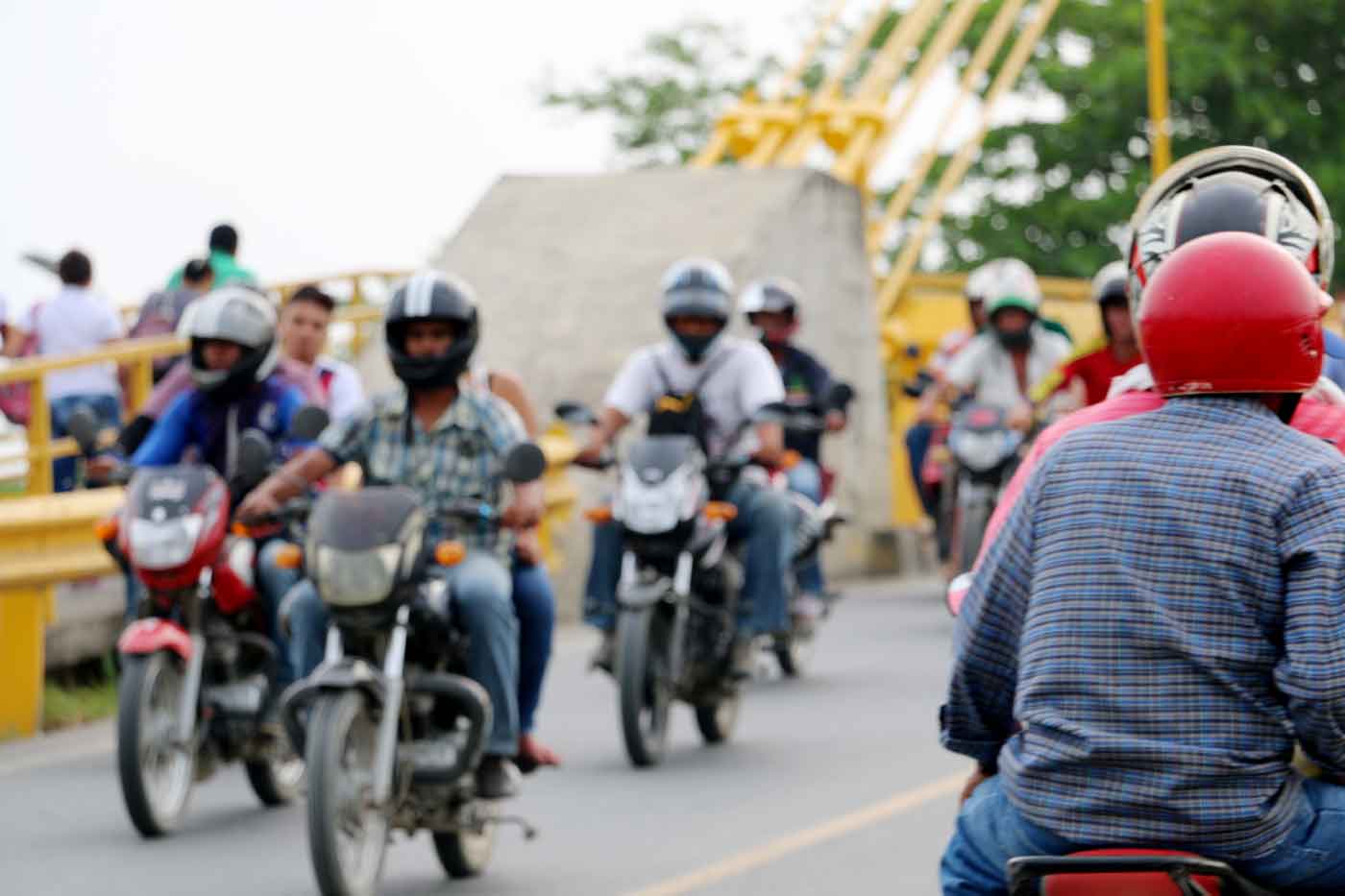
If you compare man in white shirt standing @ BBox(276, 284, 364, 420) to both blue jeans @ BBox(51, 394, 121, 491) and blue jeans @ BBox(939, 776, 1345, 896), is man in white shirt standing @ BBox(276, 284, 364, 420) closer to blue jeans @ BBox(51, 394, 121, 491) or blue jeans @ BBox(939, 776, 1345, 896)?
blue jeans @ BBox(51, 394, 121, 491)

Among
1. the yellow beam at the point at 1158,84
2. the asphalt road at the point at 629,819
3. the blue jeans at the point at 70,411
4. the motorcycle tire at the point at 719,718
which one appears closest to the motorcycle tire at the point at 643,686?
the asphalt road at the point at 629,819

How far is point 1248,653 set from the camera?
397 centimetres

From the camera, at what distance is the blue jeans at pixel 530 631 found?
8.35 m

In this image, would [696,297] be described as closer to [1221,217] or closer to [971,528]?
[971,528]

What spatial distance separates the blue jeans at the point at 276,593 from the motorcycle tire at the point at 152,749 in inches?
21.7

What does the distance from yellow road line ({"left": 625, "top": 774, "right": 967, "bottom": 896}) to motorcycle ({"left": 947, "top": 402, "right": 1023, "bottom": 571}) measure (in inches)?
158

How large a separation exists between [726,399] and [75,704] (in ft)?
10.1

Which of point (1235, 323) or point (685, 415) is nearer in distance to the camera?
point (1235, 323)

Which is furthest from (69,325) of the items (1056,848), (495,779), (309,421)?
(1056,848)

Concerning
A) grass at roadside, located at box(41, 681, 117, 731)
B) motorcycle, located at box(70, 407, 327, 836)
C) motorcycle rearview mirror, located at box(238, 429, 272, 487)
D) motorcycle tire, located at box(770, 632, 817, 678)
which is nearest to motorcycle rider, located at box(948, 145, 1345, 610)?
motorcycle rearview mirror, located at box(238, 429, 272, 487)

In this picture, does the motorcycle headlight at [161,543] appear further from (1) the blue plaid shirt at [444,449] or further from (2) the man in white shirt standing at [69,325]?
(2) the man in white shirt standing at [69,325]

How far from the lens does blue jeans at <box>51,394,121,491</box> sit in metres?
15.8

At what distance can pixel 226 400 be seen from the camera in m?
10.1

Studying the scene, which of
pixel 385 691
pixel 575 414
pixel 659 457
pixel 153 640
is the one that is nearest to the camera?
pixel 385 691
